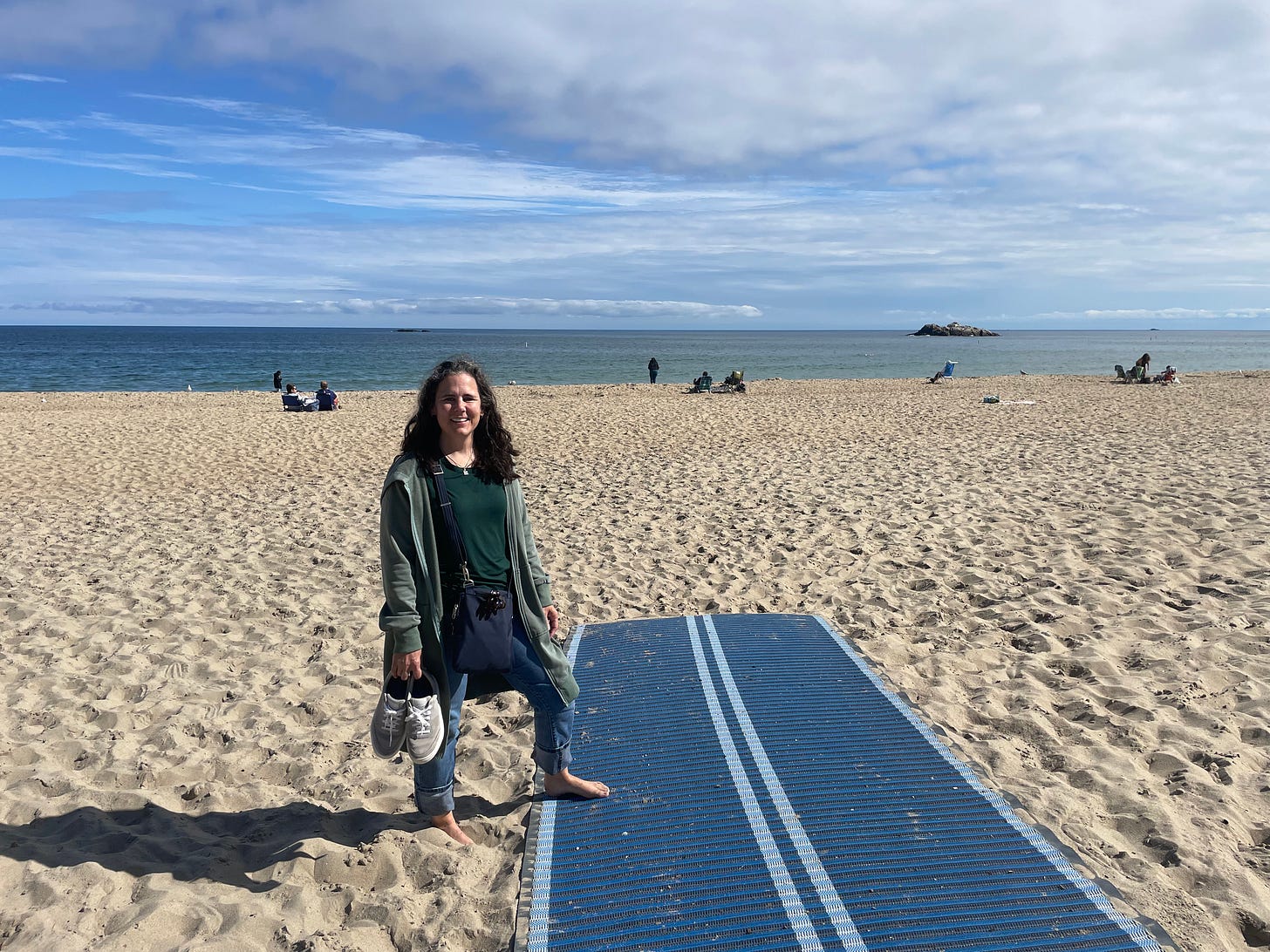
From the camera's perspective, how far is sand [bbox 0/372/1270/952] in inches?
115

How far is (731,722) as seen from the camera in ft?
13.2

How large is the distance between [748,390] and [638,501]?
19325 mm

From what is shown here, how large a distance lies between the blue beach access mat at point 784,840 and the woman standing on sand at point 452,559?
2.04 feet

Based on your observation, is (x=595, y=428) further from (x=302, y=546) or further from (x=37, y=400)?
(x=37, y=400)

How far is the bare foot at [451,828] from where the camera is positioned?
125 inches

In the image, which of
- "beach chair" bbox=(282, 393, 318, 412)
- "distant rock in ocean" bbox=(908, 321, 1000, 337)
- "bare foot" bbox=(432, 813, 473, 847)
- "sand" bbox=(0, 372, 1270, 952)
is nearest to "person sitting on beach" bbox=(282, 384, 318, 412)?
"beach chair" bbox=(282, 393, 318, 412)

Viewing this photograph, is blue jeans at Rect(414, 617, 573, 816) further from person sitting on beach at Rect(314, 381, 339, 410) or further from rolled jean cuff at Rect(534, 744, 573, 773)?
person sitting on beach at Rect(314, 381, 339, 410)

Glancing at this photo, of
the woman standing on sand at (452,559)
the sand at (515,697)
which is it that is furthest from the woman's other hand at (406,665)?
Result: the sand at (515,697)

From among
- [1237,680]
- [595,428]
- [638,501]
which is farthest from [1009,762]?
[595,428]

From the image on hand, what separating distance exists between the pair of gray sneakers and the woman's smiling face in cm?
90

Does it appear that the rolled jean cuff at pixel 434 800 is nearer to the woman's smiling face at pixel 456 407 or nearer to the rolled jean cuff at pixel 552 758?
the rolled jean cuff at pixel 552 758

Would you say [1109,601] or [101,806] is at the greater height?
[1109,601]

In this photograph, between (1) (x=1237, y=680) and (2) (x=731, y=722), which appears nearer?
(2) (x=731, y=722)

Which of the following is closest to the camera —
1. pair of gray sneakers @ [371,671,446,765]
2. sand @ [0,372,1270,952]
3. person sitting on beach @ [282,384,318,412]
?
pair of gray sneakers @ [371,671,446,765]
